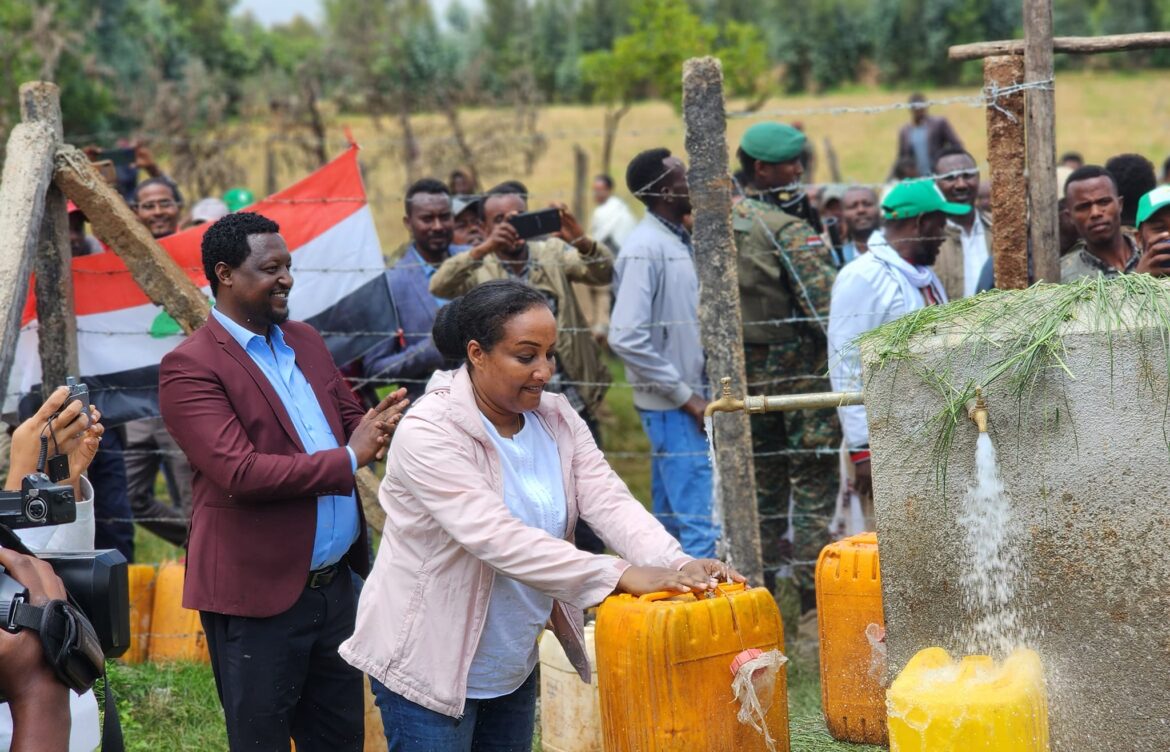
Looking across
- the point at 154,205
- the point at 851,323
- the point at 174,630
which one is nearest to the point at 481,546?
the point at 851,323

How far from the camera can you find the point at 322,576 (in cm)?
407

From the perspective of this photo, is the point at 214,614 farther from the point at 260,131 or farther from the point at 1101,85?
the point at 1101,85

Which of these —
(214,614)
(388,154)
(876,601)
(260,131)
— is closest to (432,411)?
(214,614)

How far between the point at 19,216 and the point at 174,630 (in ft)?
6.91

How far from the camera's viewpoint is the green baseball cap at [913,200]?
5547mm

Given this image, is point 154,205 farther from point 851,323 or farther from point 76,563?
point 76,563

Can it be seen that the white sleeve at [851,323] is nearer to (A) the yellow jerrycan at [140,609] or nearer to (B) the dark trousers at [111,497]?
(A) the yellow jerrycan at [140,609]

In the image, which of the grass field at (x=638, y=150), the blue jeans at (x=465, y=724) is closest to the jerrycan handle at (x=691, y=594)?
the blue jeans at (x=465, y=724)

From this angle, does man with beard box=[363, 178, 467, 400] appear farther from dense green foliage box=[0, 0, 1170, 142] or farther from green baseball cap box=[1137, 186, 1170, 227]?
dense green foliage box=[0, 0, 1170, 142]

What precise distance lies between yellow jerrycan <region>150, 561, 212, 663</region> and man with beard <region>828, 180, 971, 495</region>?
3128mm

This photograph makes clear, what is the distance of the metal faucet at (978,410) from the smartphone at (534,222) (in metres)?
3.12

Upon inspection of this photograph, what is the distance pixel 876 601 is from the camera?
13.1ft

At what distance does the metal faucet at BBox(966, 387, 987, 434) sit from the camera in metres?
3.19

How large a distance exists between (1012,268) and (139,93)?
17891mm
